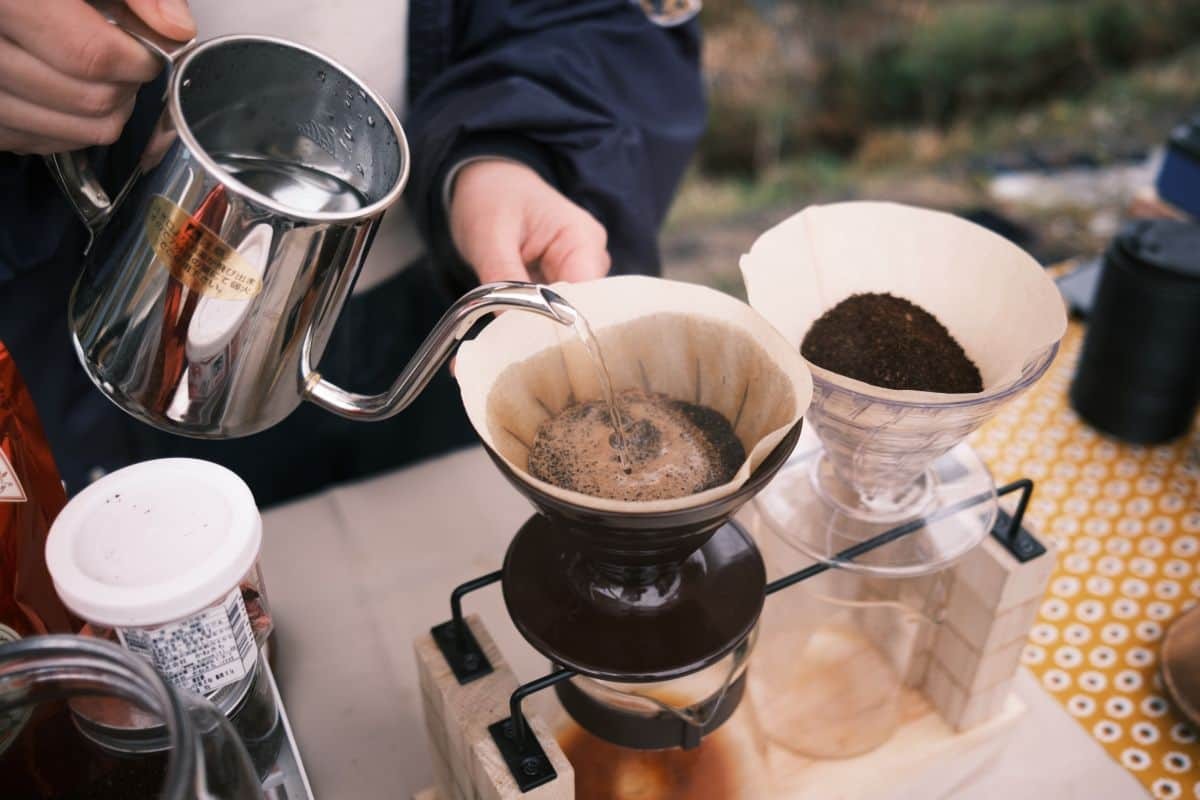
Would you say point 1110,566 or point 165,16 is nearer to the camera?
point 165,16

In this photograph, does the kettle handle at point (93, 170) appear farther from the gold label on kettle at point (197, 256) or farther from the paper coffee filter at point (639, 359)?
the paper coffee filter at point (639, 359)

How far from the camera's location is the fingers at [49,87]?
615 mm

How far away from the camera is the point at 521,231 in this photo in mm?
886

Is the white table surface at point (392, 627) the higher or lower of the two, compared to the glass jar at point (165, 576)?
lower

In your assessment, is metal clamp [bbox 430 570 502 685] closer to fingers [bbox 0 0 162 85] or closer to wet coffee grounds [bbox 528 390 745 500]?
wet coffee grounds [bbox 528 390 745 500]

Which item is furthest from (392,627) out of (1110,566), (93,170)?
(1110,566)

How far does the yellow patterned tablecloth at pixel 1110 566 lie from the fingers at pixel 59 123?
88 cm

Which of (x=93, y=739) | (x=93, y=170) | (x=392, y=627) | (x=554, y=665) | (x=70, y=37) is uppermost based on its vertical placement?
(x=70, y=37)

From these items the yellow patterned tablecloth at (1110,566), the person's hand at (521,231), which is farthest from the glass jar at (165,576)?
the yellow patterned tablecloth at (1110,566)

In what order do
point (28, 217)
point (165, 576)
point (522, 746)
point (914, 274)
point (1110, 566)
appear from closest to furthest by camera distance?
point (165, 576) → point (522, 746) → point (914, 274) → point (28, 217) → point (1110, 566)

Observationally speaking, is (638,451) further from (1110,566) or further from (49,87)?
(1110,566)

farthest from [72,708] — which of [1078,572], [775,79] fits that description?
[775,79]

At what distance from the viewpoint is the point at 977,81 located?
3664 mm

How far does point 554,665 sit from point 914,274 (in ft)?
1.33
